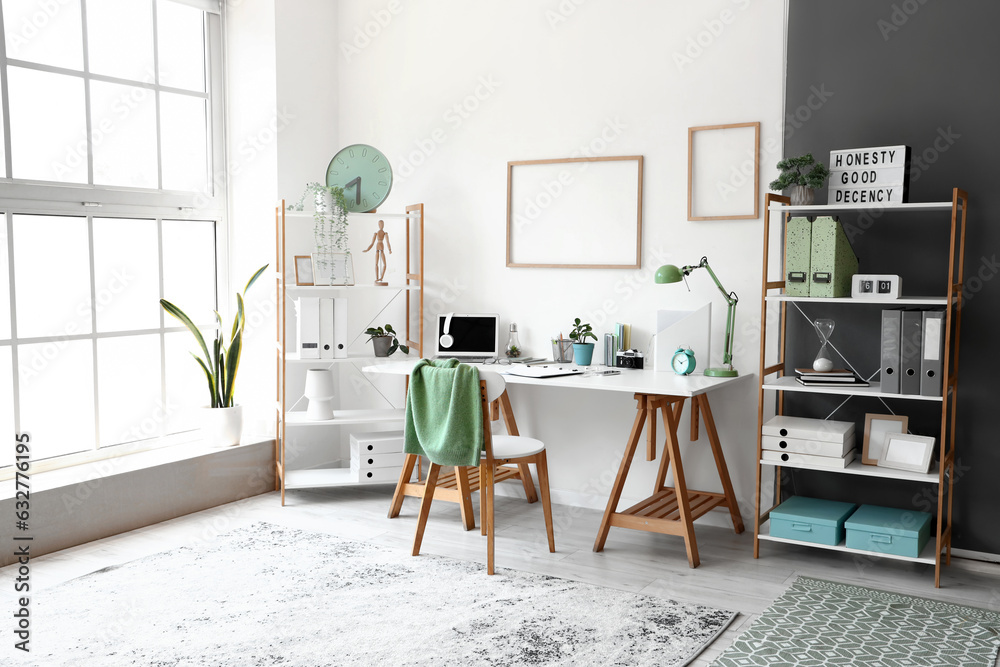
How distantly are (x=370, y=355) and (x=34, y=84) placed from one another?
1907mm

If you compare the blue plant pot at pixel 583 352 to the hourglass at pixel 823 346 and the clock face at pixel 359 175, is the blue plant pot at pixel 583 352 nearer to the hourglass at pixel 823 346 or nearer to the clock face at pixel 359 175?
the hourglass at pixel 823 346

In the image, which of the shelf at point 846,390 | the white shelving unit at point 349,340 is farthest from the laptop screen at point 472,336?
the shelf at point 846,390

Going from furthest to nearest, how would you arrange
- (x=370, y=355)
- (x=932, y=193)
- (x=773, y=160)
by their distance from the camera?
1. (x=370, y=355)
2. (x=773, y=160)
3. (x=932, y=193)

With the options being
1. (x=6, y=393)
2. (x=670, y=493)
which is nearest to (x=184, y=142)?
(x=6, y=393)

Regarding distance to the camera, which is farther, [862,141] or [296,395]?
[296,395]

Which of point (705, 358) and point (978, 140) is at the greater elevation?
point (978, 140)

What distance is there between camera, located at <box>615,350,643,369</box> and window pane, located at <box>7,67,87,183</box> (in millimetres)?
2548

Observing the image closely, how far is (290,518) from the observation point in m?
3.95

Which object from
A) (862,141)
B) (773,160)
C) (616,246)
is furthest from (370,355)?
(862,141)

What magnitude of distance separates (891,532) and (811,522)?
28cm

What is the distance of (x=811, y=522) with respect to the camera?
3.24 meters

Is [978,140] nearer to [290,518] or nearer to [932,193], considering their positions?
[932,193]

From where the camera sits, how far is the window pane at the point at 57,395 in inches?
143

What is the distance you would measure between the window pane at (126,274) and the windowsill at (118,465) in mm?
609
